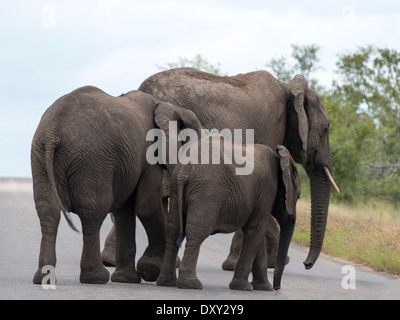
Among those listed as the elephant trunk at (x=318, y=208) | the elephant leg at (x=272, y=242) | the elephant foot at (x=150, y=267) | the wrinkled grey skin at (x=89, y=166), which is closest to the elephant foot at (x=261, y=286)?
the elephant foot at (x=150, y=267)

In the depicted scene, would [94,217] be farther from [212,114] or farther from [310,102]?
[310,102]

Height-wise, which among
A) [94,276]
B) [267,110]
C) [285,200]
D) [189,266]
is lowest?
[94,276]

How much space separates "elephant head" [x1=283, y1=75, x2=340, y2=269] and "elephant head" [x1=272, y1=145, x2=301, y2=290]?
288cm

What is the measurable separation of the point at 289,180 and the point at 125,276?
7.30ft

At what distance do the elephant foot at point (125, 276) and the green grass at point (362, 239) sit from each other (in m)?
4.17

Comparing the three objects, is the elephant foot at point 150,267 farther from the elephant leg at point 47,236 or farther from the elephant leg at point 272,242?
the elephant leg at point 272,242

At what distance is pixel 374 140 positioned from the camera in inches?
1264

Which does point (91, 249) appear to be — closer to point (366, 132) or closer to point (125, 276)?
point (125, 276)

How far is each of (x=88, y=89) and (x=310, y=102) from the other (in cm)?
479

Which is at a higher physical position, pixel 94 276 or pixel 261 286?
pixel 94 276

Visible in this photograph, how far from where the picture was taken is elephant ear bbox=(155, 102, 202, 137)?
1164 cm

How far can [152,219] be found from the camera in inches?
460

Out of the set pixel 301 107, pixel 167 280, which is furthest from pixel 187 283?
pixel 301 107
